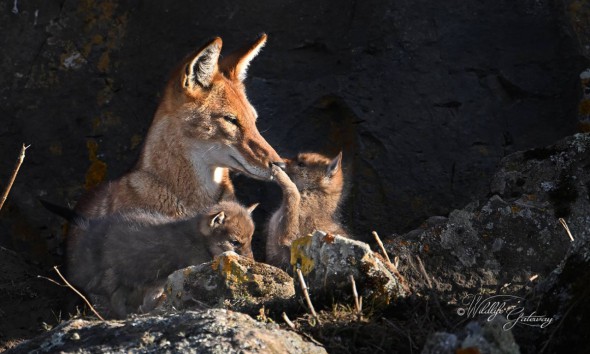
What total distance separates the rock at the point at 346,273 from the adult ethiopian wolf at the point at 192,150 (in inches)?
101

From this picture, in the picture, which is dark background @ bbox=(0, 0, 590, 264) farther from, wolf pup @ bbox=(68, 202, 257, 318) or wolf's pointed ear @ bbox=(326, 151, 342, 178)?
wolf pup @ bbox=(68, 202, 257, 318)

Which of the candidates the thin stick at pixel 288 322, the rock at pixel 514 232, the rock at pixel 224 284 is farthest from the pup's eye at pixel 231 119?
the thin stick at pixel 288 322

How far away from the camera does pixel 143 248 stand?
6957 millimetres

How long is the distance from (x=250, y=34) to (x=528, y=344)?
5411mm

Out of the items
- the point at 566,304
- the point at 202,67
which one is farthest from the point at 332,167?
the point at 566,304

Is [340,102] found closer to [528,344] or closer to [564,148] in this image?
[564,148]

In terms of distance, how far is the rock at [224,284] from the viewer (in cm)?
556

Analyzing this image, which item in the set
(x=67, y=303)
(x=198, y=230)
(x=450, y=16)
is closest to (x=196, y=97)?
(x=198, y=230)

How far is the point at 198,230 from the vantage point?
23.8 feet

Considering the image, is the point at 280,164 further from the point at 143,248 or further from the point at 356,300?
the point at 356,300

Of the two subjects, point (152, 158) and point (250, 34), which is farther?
point (250, 34)

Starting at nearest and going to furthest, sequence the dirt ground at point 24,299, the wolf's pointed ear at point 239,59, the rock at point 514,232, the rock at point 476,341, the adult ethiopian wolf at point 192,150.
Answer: the rock at point 476,341, the rock at point 514,232, the dirt ground at point 24,299, the adult ethiopian wolf at point 192,150, the wolf's pointed ear at point 239,59

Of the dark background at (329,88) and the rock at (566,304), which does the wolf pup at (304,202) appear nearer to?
the dark background at (329,88)

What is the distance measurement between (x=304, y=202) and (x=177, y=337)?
4694mm
